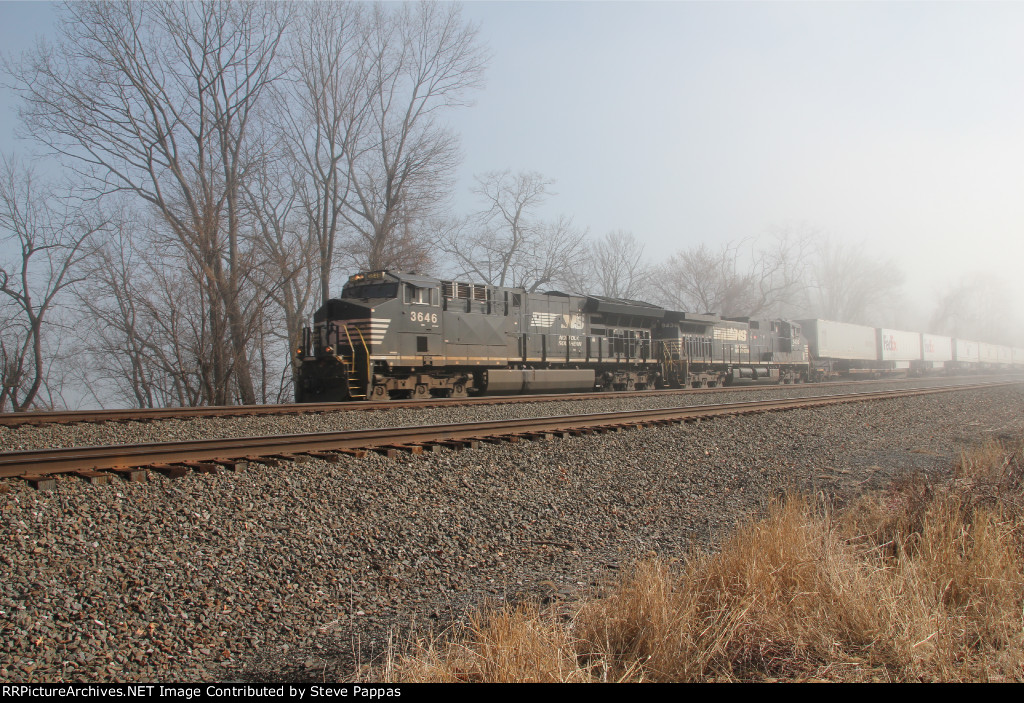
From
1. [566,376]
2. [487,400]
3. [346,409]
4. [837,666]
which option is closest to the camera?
[837,666]

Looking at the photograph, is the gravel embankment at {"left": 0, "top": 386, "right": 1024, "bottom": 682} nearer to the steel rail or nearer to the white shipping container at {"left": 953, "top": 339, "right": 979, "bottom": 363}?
the steel rail

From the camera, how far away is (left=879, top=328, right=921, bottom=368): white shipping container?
4259 cm

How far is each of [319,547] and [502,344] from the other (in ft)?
41.6

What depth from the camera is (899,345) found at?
44.6m

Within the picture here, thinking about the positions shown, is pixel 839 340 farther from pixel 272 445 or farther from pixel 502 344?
pixel 272 445

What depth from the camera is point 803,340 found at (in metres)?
33.3

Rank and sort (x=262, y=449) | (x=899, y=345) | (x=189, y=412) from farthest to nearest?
(x=899, y=345) → (x=189, y=412) → (x=262, y=449)

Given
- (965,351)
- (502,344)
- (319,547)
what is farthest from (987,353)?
(319,547)

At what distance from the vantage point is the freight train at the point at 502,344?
46.8 feet

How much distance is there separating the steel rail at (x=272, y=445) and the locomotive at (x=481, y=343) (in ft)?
19.4

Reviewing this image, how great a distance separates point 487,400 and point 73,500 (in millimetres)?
9160

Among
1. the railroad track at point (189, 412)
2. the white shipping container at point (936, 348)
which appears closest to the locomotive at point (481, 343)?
the railroad track at point (189, 412)
